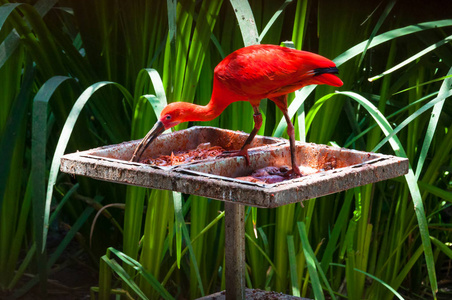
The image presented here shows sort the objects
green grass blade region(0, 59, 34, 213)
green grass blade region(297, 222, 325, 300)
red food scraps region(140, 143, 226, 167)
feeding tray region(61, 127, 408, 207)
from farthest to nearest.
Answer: green grass blade region(0, 59, 34, 213)
green grass blade region(297, 222, 325, 300)
red food scraps region(140, 143, 226, 167)
feeding tray region(61, 127, 408, 207)

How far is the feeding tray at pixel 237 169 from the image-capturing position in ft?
4.38

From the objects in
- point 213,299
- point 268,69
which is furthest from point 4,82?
point 268,69

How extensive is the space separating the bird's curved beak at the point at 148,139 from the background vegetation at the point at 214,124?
0.26 m

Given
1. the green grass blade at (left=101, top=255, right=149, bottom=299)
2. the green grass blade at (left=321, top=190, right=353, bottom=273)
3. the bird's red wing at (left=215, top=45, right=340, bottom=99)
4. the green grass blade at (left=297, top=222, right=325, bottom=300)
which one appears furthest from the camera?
the green grass blade at (left=321, top=190, right=353, bottom=273)

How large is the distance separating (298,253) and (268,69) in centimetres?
82

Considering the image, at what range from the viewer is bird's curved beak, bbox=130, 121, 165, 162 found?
156cm

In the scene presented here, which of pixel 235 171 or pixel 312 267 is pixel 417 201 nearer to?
pixel 312 267

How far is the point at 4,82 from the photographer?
2.36 metres

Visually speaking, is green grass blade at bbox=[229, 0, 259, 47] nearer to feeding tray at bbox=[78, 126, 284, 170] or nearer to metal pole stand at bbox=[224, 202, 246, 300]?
feeding tray at bbox=[78, 126, 284, 170]

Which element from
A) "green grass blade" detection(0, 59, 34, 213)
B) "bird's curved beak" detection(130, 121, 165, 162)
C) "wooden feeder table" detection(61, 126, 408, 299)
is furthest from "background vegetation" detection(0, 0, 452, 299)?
"bird's curved beak" detection(130, 121, 165, 162)

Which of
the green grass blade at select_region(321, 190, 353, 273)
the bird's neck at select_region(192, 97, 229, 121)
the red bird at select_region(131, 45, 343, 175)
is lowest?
the green grass blade at select_region(321, 190, 353, 273)

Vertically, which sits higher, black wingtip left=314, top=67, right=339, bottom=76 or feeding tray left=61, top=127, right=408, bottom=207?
black wingtip left=314, top=67, right=339, bottom=76

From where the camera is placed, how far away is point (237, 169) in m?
1.57

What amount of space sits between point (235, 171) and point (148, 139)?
0.63ft
